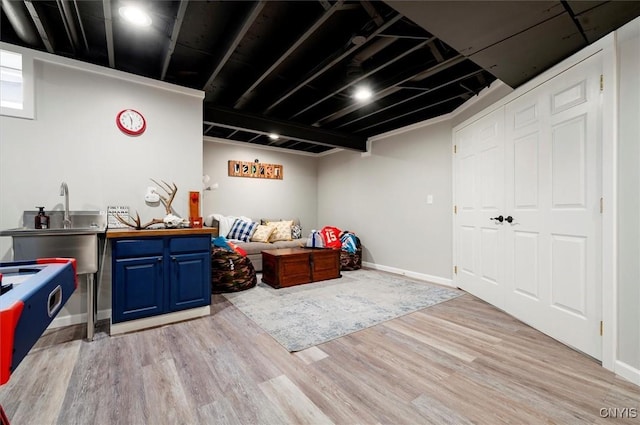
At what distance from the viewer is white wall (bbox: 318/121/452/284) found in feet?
13.5

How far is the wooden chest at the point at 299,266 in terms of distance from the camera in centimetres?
381

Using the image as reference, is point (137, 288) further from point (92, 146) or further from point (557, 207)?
point (557, 207)

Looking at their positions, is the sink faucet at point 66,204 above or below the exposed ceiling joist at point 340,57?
below

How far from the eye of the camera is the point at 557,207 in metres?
2.28

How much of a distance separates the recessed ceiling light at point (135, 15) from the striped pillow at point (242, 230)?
3434mm

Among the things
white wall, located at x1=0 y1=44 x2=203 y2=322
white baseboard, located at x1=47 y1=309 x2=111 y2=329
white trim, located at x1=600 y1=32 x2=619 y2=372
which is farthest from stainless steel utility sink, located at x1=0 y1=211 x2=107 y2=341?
white trim, located at x1=600 y1=32 x2=619 y2=372

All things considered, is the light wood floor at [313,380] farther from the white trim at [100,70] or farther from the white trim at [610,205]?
the white trim at [100,70]

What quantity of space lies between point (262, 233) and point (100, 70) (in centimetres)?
321

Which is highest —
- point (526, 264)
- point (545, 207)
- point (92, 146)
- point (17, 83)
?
point (17, 83)

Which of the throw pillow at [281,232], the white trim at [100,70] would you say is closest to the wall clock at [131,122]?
the white trim at [100,70]


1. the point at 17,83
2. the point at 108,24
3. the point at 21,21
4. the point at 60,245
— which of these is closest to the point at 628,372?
the point at 60,245

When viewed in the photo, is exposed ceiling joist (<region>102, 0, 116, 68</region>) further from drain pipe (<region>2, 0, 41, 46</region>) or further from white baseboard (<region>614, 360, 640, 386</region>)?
white baseboard (<region>614, 360, 640, 386</region>)

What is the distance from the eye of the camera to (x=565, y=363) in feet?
6.30

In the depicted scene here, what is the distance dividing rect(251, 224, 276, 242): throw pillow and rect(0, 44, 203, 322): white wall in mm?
1984
